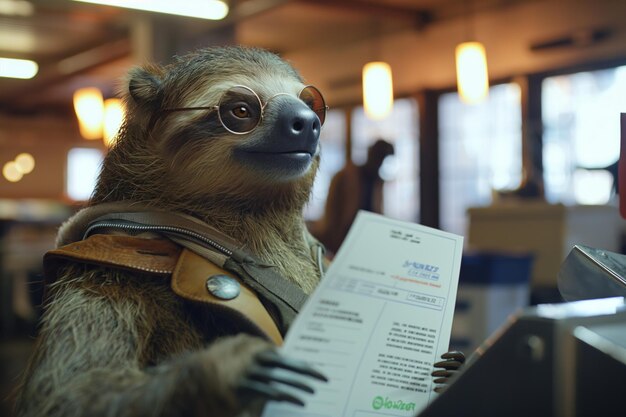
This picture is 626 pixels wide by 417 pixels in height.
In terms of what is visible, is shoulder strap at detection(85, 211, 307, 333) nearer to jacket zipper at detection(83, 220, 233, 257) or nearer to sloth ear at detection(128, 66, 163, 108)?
jacket zipper at detection(83, 220, 233, 257)

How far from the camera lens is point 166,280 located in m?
0.95

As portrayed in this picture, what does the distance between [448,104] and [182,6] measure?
3977mm

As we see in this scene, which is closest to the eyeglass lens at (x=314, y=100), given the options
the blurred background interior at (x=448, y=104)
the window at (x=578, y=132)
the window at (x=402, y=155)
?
the blurred background interior at (x=448, y=104)

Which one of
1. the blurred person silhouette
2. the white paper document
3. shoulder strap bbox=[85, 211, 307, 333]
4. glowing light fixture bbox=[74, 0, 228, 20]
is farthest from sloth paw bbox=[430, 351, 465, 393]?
glowing light fixture bbox=[74, 0, 228, 20]

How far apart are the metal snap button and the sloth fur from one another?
0.17ft

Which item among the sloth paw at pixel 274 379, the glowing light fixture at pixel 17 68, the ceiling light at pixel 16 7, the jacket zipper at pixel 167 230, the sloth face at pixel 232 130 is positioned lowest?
the sloth paw at pixel 274 379

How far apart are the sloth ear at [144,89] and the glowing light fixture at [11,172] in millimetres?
13554

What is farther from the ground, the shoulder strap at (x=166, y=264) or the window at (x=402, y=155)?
the window at (x=402, y=155)

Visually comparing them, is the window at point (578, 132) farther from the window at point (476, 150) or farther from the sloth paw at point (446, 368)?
the sloth paw at point (446, 368)

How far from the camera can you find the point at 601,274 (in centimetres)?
97

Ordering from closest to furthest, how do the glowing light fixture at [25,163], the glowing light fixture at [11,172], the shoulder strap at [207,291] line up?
the shoulder strap at [207,291]
the glowing light fixture at [11,172]
the glowing light fixture at [25,163]

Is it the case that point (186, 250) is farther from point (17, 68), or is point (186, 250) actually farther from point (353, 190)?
point (17, 68)

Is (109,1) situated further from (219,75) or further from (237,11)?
(219,75)

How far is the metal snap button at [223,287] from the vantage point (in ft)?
2.91
